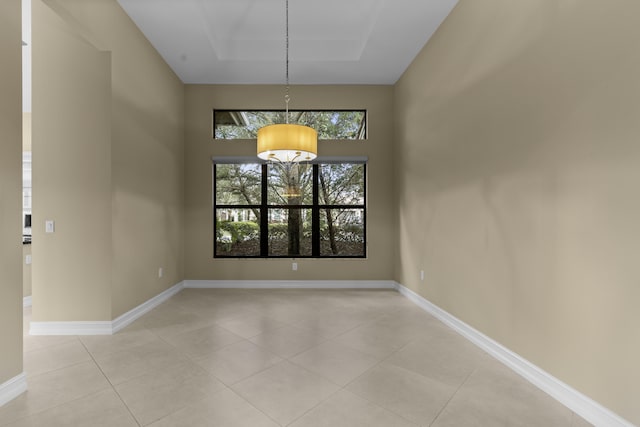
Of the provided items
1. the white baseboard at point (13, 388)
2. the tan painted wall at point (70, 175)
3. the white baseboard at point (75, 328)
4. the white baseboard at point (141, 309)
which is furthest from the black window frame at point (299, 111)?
the white baseboard at point (13, 388)

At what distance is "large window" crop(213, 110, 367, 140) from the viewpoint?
4.80 m

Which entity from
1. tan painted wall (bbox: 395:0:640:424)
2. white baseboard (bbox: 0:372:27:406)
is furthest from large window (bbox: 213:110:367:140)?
white baseboard (bbox: 0:372:27:406)

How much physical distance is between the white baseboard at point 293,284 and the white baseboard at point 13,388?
2.74 m

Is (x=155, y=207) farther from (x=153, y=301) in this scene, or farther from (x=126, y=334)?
(x=126, y=334)

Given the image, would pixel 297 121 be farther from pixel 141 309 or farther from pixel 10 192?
pixel 10 192

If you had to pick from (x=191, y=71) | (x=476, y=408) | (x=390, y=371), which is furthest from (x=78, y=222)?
(x=476, y=408)

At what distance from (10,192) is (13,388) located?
130 cm

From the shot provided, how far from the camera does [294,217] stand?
15.9 feet

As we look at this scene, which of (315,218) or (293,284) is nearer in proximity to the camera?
(293,284)

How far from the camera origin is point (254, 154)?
186 inches

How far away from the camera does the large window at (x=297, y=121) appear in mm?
4801

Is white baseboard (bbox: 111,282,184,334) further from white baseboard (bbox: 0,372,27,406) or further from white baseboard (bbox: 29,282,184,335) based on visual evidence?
white baseboard (bbox: 0,372,27,406)

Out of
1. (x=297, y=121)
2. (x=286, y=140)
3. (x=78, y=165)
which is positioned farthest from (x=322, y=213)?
(x=78, y=165)

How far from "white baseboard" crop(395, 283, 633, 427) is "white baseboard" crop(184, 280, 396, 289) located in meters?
1.71
